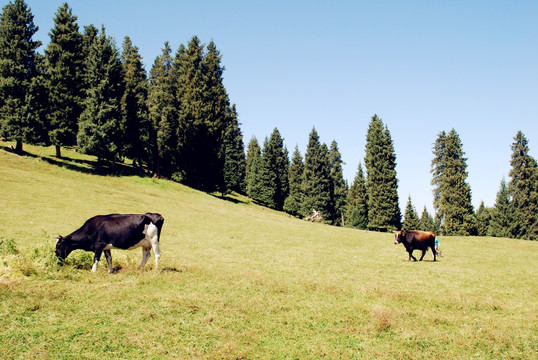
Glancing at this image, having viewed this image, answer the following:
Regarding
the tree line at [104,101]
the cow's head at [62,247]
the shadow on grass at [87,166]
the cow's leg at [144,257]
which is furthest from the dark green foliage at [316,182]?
the cow's head at [62,247]

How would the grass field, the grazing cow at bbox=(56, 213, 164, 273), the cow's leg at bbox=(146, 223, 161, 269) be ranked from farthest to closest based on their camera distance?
the cow's leg at bbox=(146, 223, 161, 269) → the grazing cow at bbox=(56, 213, 164, 273) → the grass field

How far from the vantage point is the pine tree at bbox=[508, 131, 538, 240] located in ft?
219

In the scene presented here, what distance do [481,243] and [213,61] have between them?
49085mm

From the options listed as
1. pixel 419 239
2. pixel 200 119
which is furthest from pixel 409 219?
pixel 419 239

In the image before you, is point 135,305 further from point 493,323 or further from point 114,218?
point 493,323

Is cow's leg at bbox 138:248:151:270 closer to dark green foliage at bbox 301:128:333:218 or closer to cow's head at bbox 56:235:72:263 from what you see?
cow's head at bbox 56:235:72:263

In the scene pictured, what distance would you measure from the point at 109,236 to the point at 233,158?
3013 inches

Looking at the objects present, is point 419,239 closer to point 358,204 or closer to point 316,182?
point 316,182

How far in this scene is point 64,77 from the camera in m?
47.2

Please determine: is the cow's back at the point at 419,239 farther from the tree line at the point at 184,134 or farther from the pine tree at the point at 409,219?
the pine tree at the point at 409,219

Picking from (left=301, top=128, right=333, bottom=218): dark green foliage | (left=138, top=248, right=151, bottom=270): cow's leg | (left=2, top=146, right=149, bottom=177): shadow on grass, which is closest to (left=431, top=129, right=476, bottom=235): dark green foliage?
(left=301, top=128, right=333, bottom=218): dark green foliage

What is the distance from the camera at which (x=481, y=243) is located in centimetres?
3678

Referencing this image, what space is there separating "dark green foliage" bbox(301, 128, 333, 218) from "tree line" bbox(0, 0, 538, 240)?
0.24 m

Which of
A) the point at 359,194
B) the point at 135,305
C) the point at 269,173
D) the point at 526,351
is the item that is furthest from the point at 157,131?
the point at 526,351
